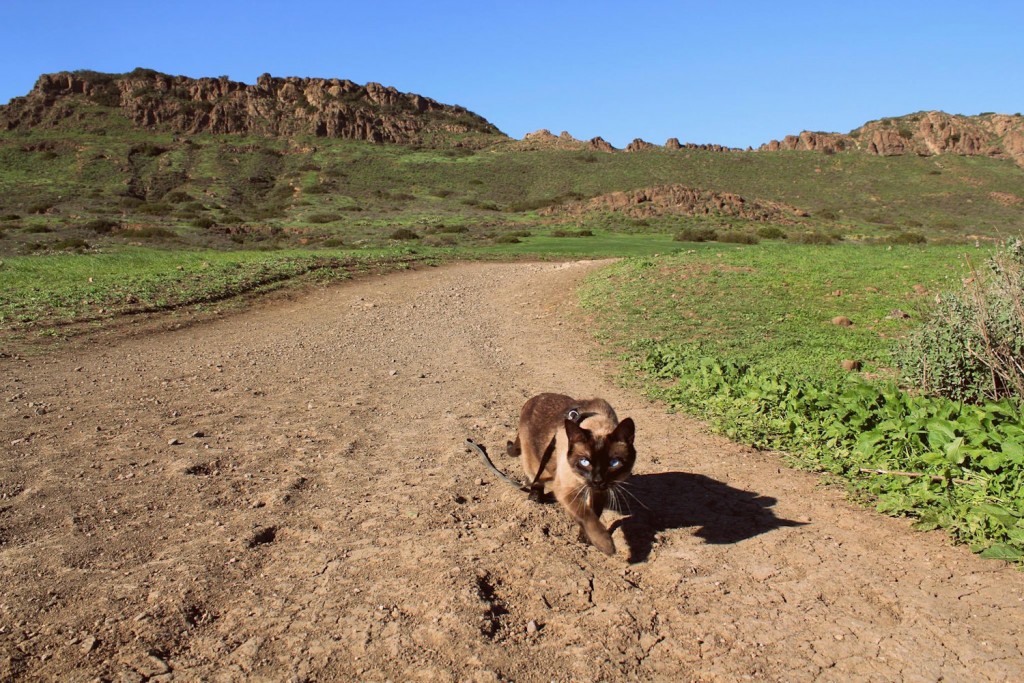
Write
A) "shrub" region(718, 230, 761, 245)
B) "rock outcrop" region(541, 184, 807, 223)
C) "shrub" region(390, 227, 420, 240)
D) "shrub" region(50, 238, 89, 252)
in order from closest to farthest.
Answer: "shrub" region(50, 238, 89, 252), "shrub" region(718, 230, 761, 245), "shrub" region(390, 227, 420, 240), "rock outcrop" region(541, 184, 807, 223)

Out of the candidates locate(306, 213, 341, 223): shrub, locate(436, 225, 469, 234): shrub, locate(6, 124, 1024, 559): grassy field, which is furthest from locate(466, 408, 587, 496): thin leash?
locate(306, 213, 341, 223): shrub

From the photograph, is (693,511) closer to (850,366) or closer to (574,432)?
(574,432)

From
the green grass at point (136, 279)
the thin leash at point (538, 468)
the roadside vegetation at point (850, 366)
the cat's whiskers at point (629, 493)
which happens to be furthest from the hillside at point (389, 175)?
the cat's whiskers at point (629, 493)

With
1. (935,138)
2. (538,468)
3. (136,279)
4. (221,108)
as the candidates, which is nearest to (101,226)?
(136,279)

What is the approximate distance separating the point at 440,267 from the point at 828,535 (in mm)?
17144

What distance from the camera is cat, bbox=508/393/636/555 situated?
400 cm

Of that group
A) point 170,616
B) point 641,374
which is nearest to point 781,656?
point 170,616

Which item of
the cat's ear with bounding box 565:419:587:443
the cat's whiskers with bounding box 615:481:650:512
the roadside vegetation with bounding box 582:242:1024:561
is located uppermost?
the cat's ear with bounding box 565:419:587:443

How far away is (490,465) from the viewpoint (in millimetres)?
5551

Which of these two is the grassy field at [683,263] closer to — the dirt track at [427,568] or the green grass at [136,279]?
the green grass at [136,279]

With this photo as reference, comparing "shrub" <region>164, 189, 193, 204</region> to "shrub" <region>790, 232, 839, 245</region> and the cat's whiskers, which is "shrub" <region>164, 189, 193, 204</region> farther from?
the cat's whiskers

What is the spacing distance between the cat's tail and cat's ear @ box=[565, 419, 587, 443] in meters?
1.16

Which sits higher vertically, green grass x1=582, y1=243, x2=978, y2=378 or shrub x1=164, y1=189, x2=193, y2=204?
shrub x1=164, y1=189, x2=193, y2=204

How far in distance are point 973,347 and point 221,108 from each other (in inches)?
3622
